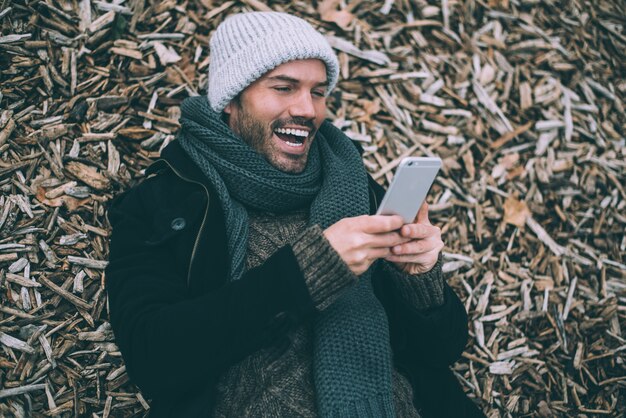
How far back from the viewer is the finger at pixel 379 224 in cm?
173

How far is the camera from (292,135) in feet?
7.79

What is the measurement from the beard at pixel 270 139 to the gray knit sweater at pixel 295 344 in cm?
23

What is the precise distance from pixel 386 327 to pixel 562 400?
61.3 inches

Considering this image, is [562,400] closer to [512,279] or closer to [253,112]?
[512,279]

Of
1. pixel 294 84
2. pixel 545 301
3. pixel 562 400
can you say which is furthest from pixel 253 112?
pixel 562 400

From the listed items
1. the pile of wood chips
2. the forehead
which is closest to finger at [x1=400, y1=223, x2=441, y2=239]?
the forehead

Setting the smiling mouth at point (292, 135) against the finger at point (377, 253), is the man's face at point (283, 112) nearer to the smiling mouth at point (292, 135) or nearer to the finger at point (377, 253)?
the smiling mouth at point (292, 135)

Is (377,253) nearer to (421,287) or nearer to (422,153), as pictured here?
(421,287)

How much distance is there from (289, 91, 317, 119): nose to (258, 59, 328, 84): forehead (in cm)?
7

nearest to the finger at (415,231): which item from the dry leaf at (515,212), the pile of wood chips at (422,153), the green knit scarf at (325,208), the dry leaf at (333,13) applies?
the green knit scarf at (325,208)

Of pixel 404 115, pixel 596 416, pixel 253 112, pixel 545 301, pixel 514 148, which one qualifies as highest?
pixel 253 112

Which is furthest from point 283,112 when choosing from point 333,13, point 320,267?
point 333,13

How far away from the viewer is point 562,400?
2977mm

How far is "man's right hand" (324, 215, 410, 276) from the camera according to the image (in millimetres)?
1714
